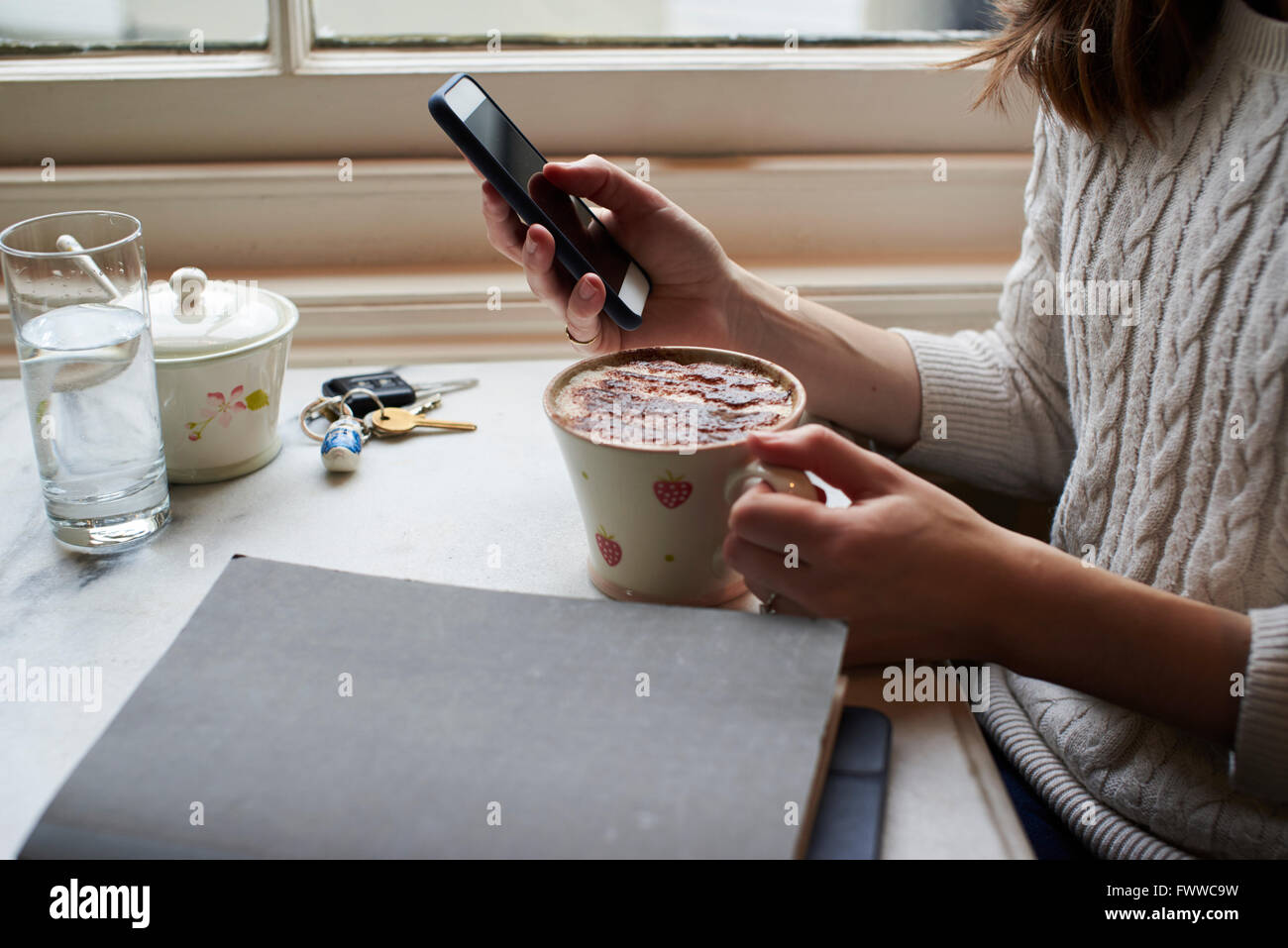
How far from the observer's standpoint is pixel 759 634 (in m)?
0.48

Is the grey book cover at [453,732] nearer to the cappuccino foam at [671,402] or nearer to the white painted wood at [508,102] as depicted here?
the cappuccino foam at [671,402]

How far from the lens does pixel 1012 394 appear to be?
792mm

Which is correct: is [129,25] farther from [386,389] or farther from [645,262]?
[645,262]

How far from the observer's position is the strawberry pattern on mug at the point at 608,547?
561 mm

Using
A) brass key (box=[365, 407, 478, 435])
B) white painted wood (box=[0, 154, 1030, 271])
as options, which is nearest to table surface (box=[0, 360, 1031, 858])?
brass key (box=[365, 407, 478, 435])

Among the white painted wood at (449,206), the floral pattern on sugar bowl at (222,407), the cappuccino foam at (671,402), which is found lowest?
the floral pattern on sugar bowl at (222,407)

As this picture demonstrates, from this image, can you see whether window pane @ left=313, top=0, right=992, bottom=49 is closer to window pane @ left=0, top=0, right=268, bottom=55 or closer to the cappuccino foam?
window pane @ left=0, top=0, right=268, bottom=55

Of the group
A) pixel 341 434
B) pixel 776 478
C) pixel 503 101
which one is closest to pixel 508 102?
pixel 503 101

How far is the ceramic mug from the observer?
20.1 inches

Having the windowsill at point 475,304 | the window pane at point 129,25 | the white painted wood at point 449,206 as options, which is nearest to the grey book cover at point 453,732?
the windowsill at point 475,304
